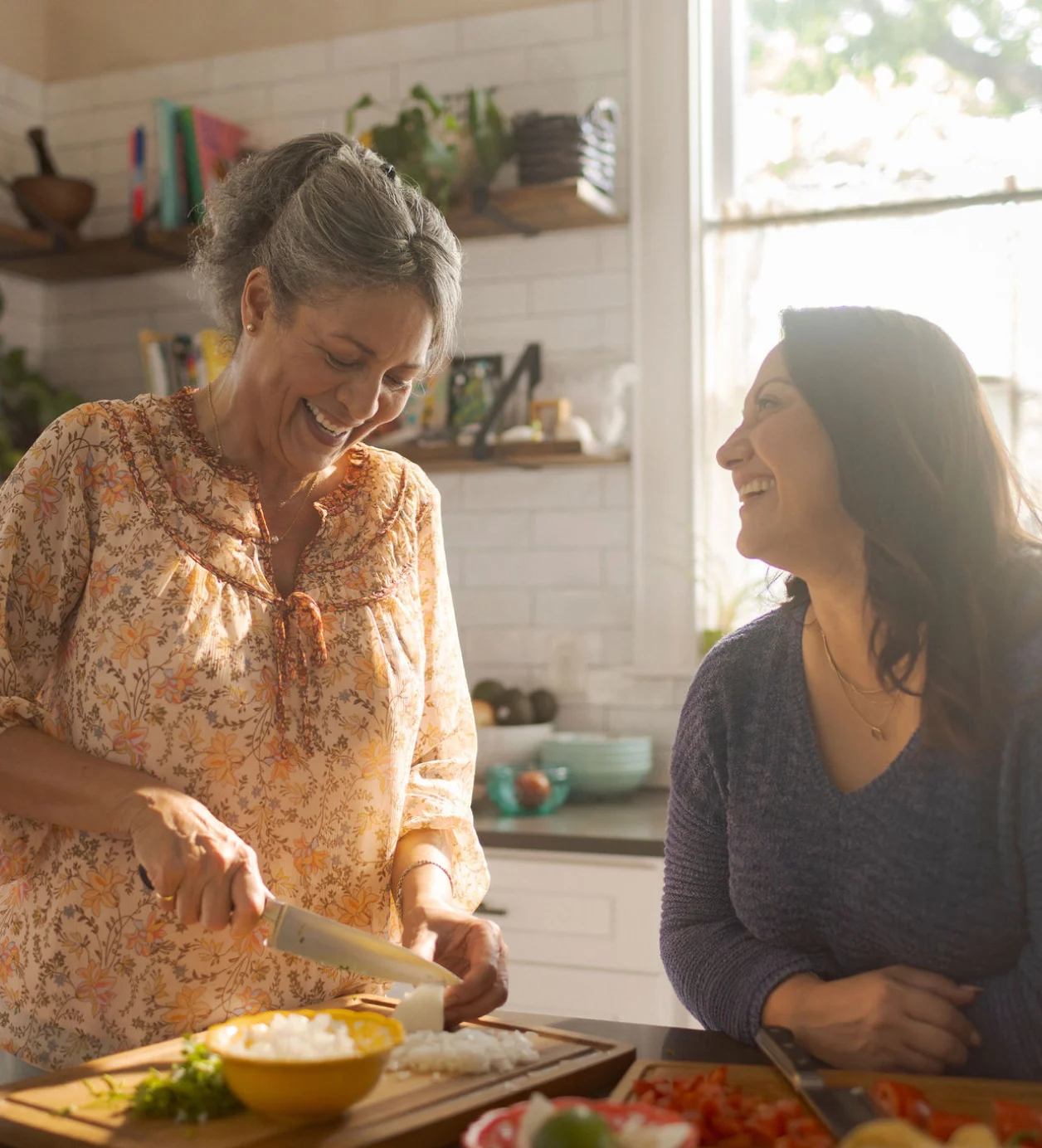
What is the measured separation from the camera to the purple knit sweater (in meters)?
1.40

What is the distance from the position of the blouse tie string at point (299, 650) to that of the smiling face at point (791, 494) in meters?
0.51

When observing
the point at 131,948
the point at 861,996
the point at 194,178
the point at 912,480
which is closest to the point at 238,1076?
the point at 131,948

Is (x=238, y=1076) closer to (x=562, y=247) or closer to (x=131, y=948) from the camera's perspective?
(x=131, y=948)

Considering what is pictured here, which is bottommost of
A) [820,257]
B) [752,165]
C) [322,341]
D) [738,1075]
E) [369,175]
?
[738,1075]

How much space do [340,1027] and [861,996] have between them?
53cm

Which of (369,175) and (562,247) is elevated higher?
(562,247)

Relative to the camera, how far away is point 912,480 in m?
1.53

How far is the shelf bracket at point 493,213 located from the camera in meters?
3.31

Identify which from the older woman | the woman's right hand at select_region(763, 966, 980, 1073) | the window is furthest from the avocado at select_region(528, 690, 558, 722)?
the woman's right hand at select_region(763, 966, 980, 1073)

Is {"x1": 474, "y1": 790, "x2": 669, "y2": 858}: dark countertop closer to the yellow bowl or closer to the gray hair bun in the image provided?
the gray hair bun

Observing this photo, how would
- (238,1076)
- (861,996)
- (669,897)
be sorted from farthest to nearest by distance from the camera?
1. (669,897)
2. (861,996)
3. (238,1076)

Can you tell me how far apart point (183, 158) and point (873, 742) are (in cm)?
287

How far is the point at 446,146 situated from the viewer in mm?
3365

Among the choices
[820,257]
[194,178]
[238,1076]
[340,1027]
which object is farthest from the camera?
[194,178]
